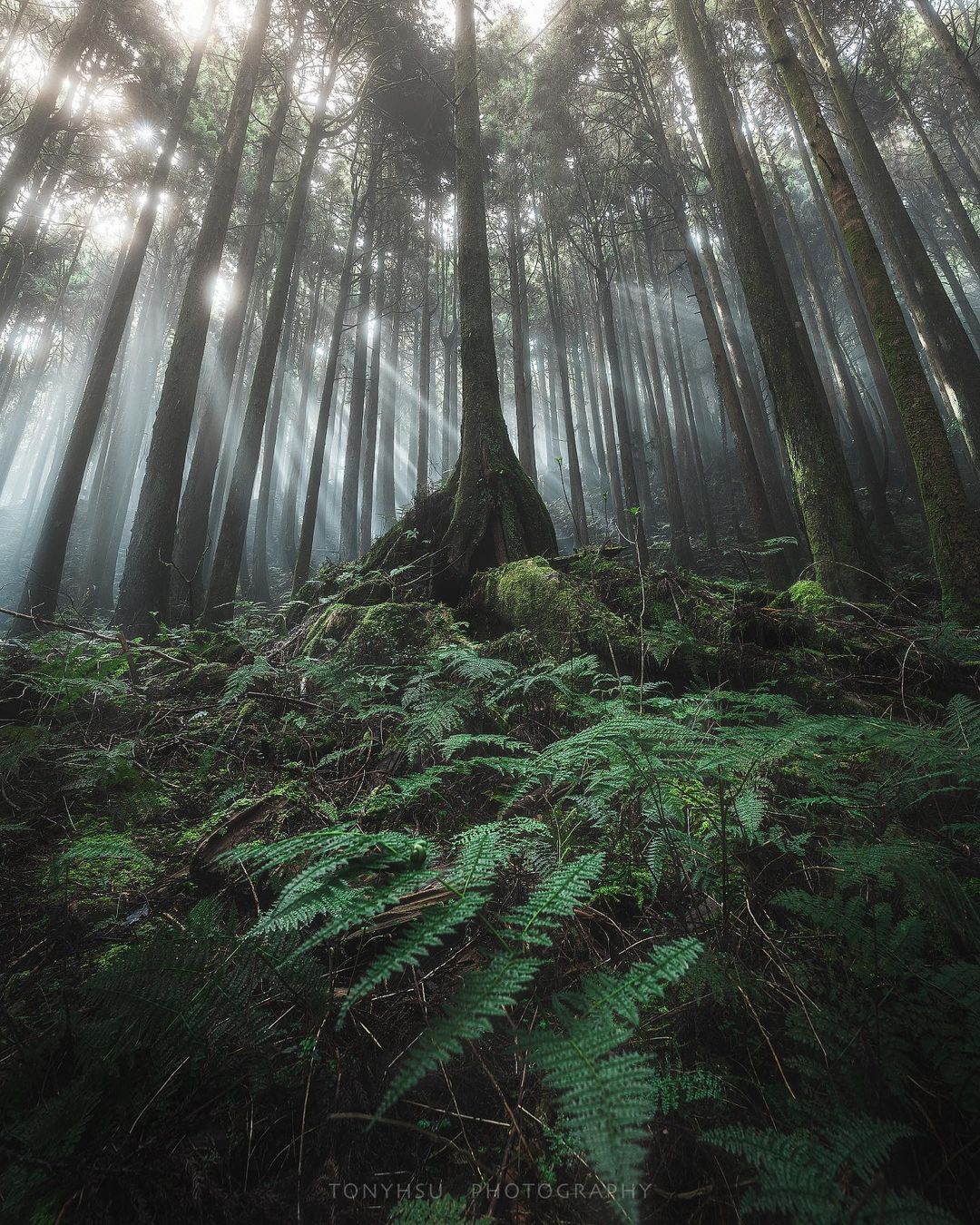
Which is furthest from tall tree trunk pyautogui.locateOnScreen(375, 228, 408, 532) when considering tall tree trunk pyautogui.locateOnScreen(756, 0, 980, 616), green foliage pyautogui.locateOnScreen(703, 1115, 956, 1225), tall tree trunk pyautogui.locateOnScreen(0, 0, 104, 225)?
green foliage pyautogui.locateOnScreen(703, 1115, 956, 1225)

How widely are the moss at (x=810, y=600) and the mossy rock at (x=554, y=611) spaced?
4.47 ft

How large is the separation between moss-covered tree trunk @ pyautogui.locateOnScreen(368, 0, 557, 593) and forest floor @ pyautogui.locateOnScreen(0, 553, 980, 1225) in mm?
3036

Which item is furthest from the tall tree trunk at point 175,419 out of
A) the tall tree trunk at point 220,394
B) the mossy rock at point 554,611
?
the mossy rock at point 554,611

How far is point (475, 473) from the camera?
5480 millimetres

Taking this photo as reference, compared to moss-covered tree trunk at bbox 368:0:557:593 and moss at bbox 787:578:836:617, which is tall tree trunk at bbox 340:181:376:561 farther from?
moss at bbox 787:578:836:617

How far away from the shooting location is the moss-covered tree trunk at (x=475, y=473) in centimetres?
509

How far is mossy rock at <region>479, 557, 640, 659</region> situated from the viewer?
315cm

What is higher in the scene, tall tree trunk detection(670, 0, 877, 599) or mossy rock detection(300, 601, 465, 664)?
tall tree trunk detection(670, 0, 877, 599)

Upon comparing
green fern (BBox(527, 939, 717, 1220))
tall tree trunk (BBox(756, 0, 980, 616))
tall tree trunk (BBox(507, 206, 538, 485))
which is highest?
tall tree trunk (BBox(507, 206, 538, 485))

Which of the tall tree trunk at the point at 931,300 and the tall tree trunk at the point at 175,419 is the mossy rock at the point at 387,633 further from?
the tall tree trunk at the point at 931,300

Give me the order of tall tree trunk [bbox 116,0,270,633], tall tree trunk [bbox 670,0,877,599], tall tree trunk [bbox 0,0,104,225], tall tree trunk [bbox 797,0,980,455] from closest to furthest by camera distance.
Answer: tall tree trunk [bbox 670,0,877,599] < tall tree trunk [bbox 116,0,270,633] < tall tree trunk [bbox 0,0,104,225] < tall tree trunk [bbox 797,0,980,455]

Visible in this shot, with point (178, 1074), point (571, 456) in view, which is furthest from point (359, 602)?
point (571, 456)

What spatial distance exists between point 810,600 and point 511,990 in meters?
3.90

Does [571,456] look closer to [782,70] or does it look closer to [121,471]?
[782,70]
